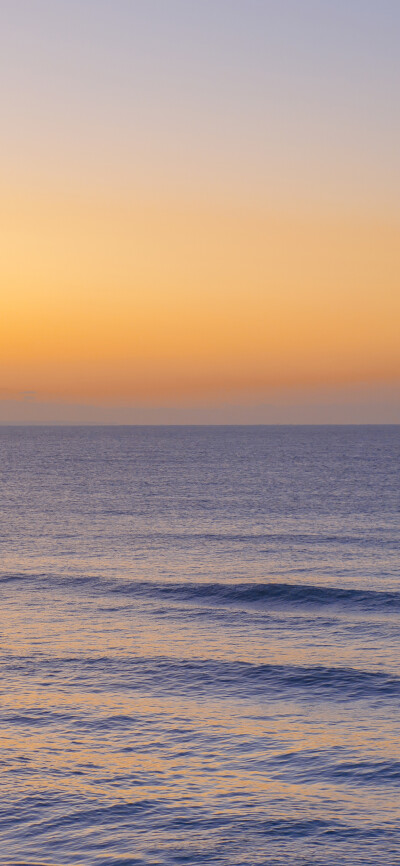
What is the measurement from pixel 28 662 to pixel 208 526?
43322mm

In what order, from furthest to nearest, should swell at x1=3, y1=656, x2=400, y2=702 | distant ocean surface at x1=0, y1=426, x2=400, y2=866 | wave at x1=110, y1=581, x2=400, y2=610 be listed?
wave at x1=110, y1=581, x2=400, y2=610 → swell at x1=3, y1=656, x2=400, y2=702 → distant ocean surface at x1=0, y1=426, x2=400, y2=866

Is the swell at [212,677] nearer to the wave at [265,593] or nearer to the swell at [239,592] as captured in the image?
the swell at [239,592]

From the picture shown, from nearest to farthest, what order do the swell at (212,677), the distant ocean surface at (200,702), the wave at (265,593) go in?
the distant ocean surface at (200,702), the swell at (212,677), the wave at (265,593)

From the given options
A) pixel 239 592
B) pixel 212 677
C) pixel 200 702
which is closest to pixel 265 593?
pixel 239 592

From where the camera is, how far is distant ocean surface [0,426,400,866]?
1848cm

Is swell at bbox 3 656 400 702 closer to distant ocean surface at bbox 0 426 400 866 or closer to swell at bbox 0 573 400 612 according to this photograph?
distant ocean surface at bbox 0 426 400 866

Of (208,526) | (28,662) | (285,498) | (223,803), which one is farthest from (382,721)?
(285,498)

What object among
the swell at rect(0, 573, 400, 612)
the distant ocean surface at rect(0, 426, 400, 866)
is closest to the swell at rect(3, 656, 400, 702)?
the distant ocean surface at rect(0, 426, 400, 866)

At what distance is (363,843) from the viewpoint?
1784cm

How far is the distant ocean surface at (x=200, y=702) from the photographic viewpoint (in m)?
18.5

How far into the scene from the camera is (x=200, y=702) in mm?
26922

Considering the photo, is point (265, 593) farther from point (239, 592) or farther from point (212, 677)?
point (212, 677)

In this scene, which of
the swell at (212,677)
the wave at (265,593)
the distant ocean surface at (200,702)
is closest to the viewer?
the distant ocean surface at (200,702)

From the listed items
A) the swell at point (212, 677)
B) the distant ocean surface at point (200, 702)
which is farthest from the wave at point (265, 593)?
the swell at point (212, 677)
